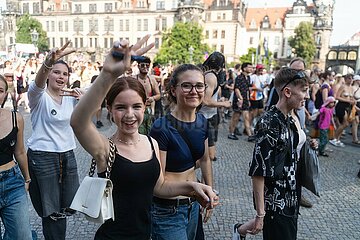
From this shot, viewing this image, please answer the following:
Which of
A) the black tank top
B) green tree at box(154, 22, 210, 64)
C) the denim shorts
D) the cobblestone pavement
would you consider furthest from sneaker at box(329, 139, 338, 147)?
green tree at box(154, 22, 210, 64)

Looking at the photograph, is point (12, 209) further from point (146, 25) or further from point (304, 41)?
point (146, 25)

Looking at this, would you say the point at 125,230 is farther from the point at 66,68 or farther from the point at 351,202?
the point at 351,202

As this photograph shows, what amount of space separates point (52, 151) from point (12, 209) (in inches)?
24.2

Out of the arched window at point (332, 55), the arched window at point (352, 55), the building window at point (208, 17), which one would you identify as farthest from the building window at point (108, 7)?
the arched window at point (352, 55)

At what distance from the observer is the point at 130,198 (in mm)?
1905

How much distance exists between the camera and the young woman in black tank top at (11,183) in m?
2.73

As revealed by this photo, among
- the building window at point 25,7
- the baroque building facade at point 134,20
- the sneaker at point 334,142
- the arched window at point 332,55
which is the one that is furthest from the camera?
the building window at point 25,7

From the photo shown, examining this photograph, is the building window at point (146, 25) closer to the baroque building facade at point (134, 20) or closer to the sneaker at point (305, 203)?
the baroque building facade at point (134, 20)

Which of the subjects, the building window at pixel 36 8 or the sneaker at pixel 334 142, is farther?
the building window at pixel 36 8

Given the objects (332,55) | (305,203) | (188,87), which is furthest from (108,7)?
(188,87)

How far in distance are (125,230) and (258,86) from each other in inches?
331

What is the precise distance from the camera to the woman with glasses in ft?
7.83

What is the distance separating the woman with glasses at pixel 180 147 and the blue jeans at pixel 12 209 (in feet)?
3.96

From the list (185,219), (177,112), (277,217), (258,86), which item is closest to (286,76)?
(177,112)
